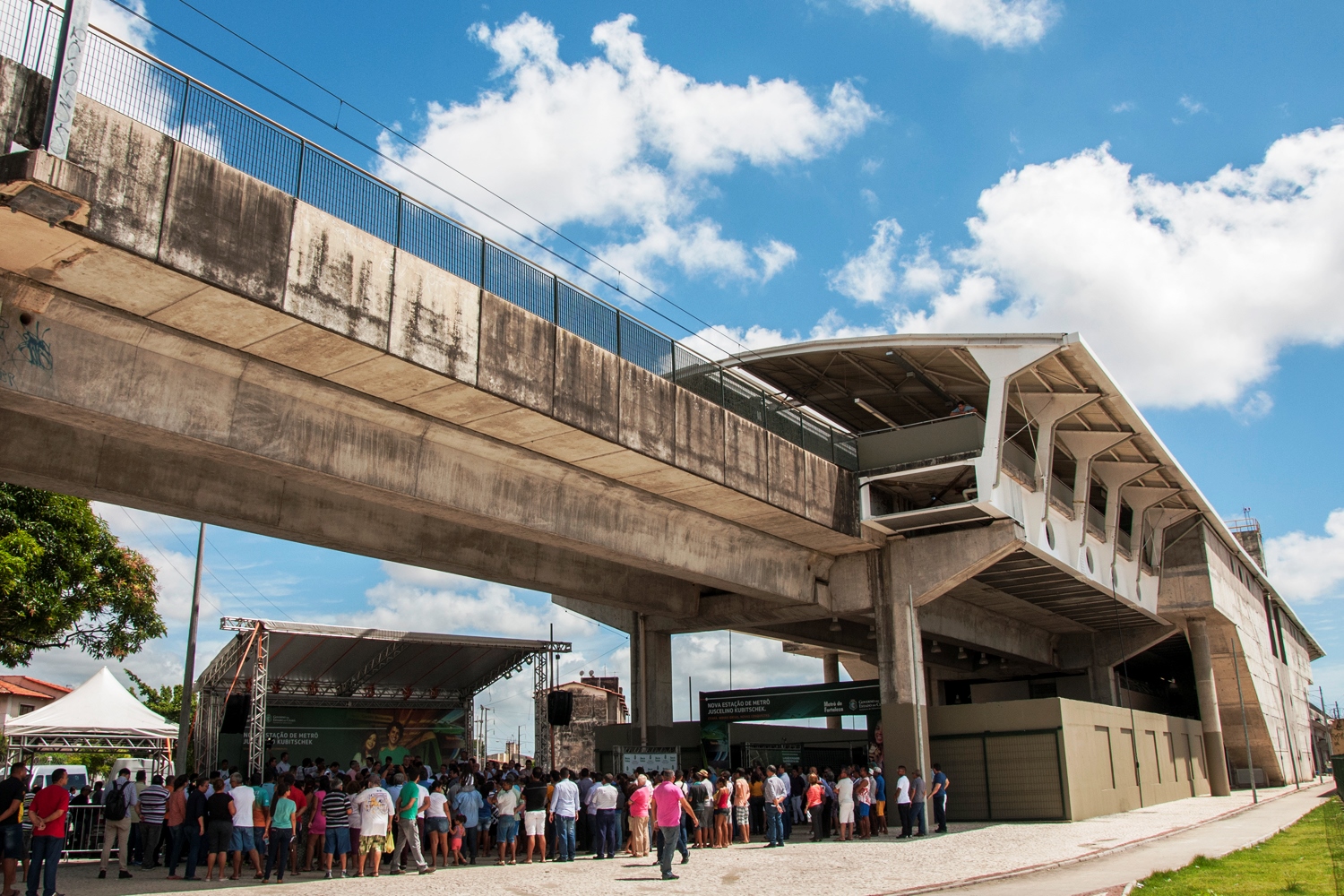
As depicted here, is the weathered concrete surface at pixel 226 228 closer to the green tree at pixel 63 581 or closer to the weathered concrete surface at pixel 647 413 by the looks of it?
the weathered concrete surface at pixel 647 413

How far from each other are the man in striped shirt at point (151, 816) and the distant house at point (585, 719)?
2983 centimetres

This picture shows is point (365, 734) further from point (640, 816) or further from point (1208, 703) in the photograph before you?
point (1208, 703)

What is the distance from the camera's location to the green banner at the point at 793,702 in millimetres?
28094

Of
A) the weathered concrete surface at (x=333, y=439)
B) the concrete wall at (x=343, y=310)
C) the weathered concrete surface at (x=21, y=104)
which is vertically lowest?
the weathered concrete surface at (x=333, y=439)

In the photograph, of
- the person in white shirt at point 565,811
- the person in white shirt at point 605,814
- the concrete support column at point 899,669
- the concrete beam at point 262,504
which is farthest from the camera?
the concrete support column at point 899,669

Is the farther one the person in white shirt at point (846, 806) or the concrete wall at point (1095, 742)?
the concrete wall at point (1095, 742)

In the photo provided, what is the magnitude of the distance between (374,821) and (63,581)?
10.4 metres

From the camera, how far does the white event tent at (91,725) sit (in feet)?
72.1

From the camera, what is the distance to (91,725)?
22469 millimetres

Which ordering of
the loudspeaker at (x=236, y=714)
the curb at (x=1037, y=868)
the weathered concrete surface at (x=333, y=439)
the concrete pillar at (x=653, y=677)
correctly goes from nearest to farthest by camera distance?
the weathered concrete surface at (x=333, y=439) < the curb at (x=1037, y=868) < the loudspeaker at (x=236, y=714) < the concrete pillar at (x=653, y=677)

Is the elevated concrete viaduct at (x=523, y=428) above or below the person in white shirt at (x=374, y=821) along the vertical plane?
above

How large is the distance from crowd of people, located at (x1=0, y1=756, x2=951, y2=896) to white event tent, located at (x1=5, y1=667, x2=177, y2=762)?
2642mm

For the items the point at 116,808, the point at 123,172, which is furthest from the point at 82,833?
the point at 123,172

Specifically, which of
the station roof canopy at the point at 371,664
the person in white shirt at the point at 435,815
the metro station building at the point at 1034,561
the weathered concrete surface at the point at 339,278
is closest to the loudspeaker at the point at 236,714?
the station roof canopy at the point at 371,664
